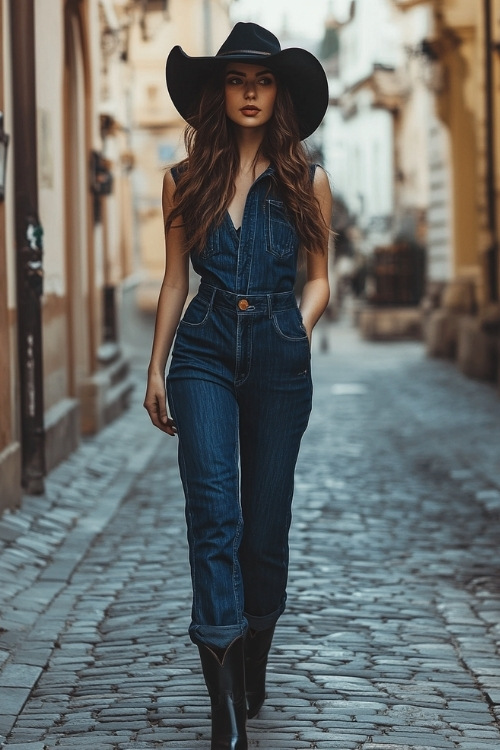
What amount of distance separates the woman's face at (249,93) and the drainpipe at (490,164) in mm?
14376

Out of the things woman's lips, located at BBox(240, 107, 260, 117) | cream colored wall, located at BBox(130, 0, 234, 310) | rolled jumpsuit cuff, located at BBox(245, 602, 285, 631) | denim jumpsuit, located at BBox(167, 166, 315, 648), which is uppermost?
cream colored wall, located at BBox(130, 0, 234, 310)

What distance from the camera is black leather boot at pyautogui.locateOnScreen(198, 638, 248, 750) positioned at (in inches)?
162

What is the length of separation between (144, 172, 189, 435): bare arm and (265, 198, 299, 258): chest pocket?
25cm

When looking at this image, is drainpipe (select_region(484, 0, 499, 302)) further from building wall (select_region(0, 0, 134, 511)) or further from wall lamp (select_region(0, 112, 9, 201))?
wall lamp (select_region(0, 112, 9, 201))

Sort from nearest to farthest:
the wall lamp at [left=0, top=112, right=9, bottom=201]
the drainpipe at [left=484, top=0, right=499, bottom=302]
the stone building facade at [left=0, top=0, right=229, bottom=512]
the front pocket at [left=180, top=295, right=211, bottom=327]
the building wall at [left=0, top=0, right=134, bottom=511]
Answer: the front pocket at [left=180, top=295, right=211, bottom=327]
the wall lamp at [left=0, top=112, right=9, bottom=201]
the building wall at [left=0, top=0, right=134, bottom=511]
the stone building facade at [left=0, top=0, right=229, bottom=512]
the drainpipe at [left=484, top=0, right=499, bottom=302]

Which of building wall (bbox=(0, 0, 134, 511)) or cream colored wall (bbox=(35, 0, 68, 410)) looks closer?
building wall (bbox=(0, 0, 134, 511))

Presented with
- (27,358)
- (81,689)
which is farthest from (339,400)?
(81,689)

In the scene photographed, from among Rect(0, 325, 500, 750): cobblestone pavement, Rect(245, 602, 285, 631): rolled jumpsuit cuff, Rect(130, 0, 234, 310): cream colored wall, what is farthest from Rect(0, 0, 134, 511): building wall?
Rect(130, 0, 234, 310): cream colored wall

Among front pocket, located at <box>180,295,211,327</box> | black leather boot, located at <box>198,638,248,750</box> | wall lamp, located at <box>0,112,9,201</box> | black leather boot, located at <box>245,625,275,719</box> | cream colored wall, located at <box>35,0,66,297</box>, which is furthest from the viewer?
cream colored wall, located at <box>35,0,66,297</box>

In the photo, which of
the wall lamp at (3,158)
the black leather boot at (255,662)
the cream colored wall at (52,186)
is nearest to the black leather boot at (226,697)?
the black leather boot at (255,662)

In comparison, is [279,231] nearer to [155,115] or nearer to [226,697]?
[226,697]

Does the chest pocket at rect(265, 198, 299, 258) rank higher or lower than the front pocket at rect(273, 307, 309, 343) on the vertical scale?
higher

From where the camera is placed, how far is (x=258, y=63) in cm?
431

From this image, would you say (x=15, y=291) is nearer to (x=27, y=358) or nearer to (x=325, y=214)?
(x=27, y=358)
